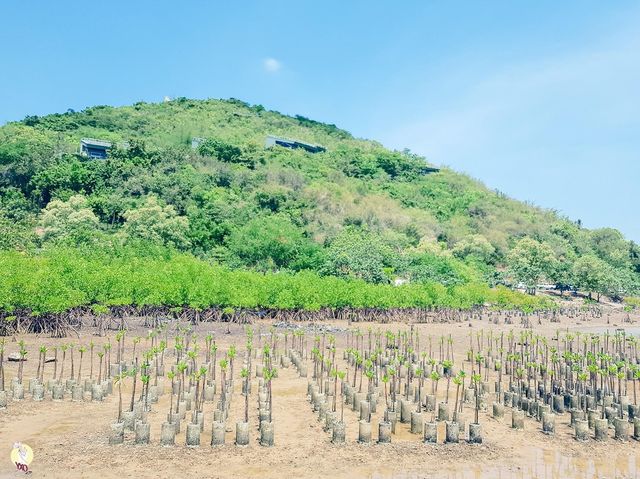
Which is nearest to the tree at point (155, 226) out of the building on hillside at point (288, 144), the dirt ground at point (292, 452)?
the dirt ground at point (292, 452)

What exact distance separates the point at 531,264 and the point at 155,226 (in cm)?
4398

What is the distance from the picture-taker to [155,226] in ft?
162

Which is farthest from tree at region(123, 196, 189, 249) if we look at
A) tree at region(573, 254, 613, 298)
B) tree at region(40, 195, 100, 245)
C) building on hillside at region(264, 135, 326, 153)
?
building on hillside at region(264, 135, 326, 153)

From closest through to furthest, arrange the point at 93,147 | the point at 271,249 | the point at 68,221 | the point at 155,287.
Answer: the point at 155,287 → the point at 68,221 → the point at 271,249 → the point at 93,147

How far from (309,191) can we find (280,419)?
63.5 m

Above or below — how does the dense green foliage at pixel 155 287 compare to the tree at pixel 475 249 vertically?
below

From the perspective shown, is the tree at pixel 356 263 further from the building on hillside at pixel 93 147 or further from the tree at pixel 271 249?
the building on hillside at pixel 93 147

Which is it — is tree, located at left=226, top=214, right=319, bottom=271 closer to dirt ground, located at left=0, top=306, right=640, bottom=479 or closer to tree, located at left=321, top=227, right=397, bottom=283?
tree, located at left=321, top=227, right=397, bottom=283

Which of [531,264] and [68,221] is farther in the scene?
[531,264]

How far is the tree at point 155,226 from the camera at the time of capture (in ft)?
160

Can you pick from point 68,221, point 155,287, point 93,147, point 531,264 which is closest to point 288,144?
point 93,147

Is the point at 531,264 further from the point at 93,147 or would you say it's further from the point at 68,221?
the point at 93,147

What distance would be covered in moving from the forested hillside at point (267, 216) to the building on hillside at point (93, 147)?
254 cm

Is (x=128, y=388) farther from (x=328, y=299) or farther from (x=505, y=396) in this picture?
(x=328, y=299)
